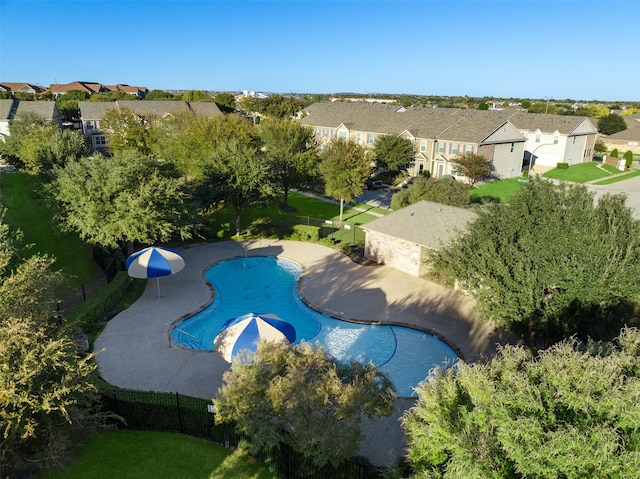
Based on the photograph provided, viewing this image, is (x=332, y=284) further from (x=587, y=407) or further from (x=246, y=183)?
(x=587, y=407)

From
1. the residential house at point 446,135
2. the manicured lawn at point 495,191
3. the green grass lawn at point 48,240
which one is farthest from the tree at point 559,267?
the residential house at point 446,135

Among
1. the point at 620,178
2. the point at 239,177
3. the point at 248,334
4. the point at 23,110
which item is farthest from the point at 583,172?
the point at 23,110

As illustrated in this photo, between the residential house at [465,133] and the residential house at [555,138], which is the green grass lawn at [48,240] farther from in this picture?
the residential house at [555,138]

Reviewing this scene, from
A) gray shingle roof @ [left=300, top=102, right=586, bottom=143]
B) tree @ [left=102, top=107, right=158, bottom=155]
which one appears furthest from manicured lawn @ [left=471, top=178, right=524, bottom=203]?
tree @ [left=102, top=107, right=158, bottom=155]

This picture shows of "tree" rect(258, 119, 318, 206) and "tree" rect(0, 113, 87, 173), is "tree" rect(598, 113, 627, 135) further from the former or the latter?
"tree" rect(0, 113, 87, 173)

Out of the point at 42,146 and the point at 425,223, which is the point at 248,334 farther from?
the point at 42,146

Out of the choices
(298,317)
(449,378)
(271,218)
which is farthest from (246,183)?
(449,378)
